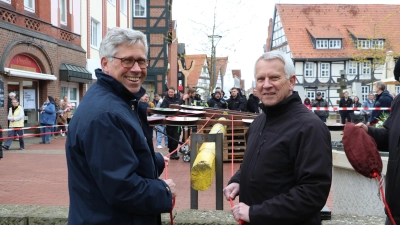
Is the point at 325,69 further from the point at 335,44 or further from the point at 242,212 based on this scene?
the point at 242,212

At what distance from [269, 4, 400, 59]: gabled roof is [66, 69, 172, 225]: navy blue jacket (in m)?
44.3

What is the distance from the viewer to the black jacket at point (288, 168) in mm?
2160

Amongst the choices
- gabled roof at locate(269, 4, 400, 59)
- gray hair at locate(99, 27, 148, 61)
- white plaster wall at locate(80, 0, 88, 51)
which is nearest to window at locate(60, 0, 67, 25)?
white plaster wall at locate(80, 0, 88, 51)

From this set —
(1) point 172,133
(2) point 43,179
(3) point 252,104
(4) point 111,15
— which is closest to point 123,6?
(4) point 111,15

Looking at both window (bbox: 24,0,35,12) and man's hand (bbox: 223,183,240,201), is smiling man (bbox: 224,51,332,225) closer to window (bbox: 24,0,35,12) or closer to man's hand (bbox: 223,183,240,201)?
man's hand (bbox: 223,183,240,201)

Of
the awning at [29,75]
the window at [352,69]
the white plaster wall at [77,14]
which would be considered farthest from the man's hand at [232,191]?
the window at [352,69]

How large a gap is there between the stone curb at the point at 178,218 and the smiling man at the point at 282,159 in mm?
1282

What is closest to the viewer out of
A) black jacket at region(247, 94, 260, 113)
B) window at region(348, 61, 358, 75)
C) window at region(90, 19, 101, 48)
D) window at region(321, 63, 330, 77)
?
black jacket at region(247, 94, 260, 113)

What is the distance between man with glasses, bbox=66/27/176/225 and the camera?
6.69 ft

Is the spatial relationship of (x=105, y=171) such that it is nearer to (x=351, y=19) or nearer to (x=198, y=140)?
(x=198, y=140)

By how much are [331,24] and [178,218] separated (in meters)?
47.6

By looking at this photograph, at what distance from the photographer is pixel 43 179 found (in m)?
8.30

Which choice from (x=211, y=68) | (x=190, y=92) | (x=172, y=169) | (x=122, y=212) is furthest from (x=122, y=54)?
(x=211, y=68)

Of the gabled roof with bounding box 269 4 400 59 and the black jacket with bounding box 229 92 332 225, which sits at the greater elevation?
the gabled roof with bounding box 269 4 400 59
